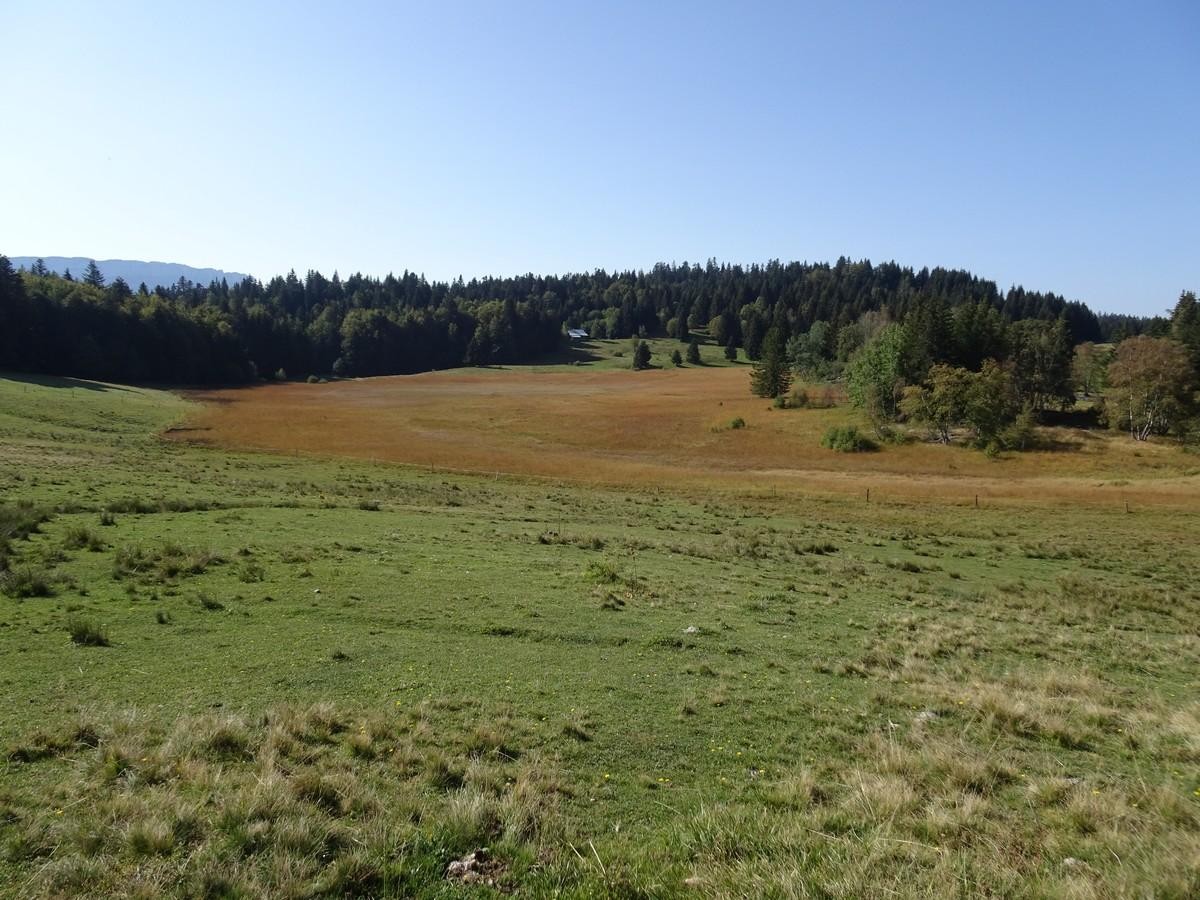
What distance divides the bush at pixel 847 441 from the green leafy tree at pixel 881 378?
4.90 metres

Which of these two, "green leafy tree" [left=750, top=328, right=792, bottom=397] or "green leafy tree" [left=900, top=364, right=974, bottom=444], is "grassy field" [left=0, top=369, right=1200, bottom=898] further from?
"green leafy tree" [left=750, top=328, right=792, bottom=397]

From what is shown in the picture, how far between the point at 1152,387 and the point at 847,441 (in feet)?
107

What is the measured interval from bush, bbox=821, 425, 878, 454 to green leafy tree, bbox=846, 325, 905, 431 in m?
4.90

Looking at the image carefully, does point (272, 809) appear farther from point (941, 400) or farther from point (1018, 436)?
point (941, 400)

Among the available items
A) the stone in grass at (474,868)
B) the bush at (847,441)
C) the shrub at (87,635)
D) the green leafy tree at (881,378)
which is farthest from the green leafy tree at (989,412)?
the stone in grass at (474,868)

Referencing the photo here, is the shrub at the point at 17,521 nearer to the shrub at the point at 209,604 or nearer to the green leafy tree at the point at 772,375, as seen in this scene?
the shrub at the point at 209,604

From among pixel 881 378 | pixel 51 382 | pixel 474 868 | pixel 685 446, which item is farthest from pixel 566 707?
pixel 51 382

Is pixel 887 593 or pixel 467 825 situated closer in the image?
pixel 467 825

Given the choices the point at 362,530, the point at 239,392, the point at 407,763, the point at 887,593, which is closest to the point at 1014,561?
the point at 887,593

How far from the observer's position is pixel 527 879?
19.6 ft

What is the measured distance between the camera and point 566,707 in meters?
10.5

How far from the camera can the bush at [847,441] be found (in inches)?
2940

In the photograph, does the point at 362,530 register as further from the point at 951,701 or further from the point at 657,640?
the point at 951,701

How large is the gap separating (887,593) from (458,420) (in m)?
74.5
